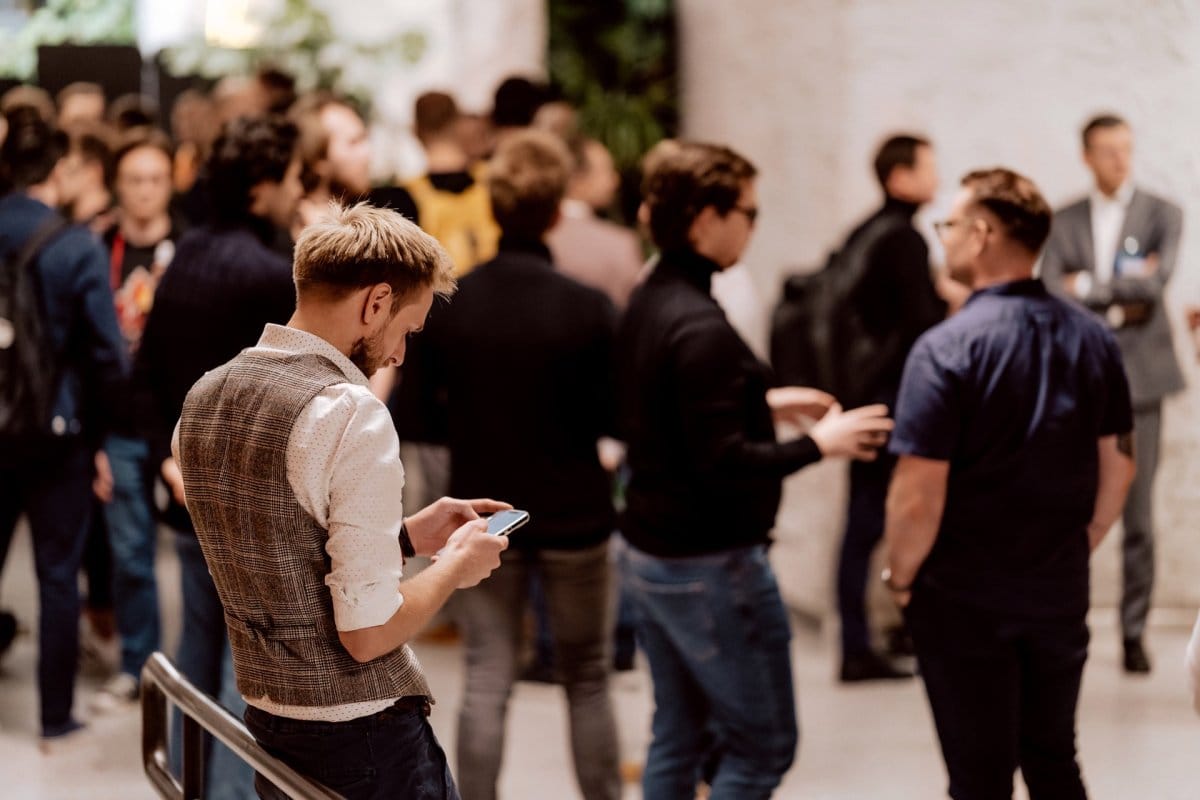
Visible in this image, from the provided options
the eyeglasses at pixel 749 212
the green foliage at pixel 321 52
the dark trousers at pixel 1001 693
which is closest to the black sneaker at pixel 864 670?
the dark trousers at pixel 1001 693

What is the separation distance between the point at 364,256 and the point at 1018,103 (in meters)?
3.60

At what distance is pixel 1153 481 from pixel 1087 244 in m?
0.74

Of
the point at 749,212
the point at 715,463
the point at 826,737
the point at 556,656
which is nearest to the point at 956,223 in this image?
the point at 749,212

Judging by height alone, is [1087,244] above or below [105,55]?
below

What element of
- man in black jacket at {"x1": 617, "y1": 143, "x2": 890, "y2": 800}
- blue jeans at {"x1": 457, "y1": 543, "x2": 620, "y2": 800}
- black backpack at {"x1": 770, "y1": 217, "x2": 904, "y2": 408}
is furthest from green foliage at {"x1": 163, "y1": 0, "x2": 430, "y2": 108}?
man in black jacket at {"x1": 617, "y1": 143, "x2": 890, "y2": 800}

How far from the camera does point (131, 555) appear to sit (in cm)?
465

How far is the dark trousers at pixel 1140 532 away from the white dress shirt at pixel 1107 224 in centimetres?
45

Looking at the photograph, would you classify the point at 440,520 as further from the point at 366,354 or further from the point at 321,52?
the point at 321,52

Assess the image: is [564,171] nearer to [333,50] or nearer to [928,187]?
[928,187]

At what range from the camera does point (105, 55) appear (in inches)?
318

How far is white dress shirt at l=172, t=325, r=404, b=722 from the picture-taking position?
1.76m

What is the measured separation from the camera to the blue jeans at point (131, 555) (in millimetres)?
4637

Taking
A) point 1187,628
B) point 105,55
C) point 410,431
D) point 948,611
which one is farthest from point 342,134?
point 105,55

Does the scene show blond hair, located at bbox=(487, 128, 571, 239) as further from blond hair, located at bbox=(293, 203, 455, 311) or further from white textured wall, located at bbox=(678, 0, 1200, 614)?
white textured wall, located at bbox=(678, 0, 1200, 614)
